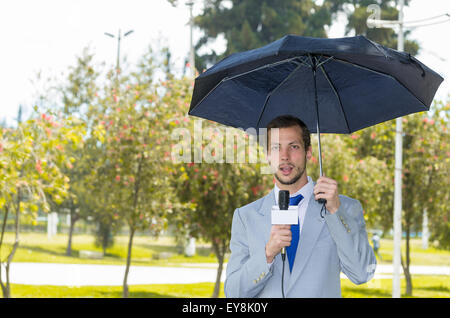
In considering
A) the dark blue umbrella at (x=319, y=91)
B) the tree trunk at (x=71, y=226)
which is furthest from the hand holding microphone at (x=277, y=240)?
the tree trunk at (x=71, y=226)

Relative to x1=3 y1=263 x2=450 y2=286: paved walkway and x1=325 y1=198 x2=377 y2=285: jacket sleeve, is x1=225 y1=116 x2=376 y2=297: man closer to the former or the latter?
x1=325 y1=198 x2=377 y2=285: jacket sleeve

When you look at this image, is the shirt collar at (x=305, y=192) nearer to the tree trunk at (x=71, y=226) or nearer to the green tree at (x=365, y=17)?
the tree trunk at (x=71, y=226)

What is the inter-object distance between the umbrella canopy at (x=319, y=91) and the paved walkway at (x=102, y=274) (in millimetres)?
15068

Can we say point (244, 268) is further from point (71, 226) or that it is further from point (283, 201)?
point (71, 226)

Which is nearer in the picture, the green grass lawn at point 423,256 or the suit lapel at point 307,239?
the suit lapel at point 307,239

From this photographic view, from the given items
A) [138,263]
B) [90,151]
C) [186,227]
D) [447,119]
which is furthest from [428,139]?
[138,263]

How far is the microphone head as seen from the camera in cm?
254

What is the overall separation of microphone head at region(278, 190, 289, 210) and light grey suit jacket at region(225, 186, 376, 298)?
6.5 inches

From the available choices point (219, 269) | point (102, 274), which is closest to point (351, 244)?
point (219, 269)

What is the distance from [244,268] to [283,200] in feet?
1.16

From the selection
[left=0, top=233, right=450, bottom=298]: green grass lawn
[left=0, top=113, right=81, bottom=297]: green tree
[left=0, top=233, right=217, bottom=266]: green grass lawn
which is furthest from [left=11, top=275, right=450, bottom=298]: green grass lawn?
[left=0, top=233, right=217, bottom=266]: green grass lawn

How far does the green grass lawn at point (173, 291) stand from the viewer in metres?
15.2

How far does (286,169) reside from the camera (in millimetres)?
2756

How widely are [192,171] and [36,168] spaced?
4.72 metres
